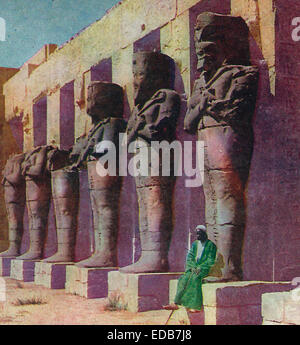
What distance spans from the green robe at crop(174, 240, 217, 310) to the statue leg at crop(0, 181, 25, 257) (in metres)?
7.37

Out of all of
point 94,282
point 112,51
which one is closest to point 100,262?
point 94,282

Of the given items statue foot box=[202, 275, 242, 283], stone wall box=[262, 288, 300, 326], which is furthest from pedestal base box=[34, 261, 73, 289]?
stone wall box=[262, 288, 300, 326]

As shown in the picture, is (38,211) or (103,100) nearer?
(103,100)

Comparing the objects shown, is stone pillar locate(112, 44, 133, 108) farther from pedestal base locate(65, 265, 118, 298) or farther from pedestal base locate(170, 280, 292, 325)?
pedestal base locate(170, 280, 292, 325)

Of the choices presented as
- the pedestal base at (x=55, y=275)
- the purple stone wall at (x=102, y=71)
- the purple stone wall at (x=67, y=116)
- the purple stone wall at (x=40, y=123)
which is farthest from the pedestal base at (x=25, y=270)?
the purple stone wall at (x=102, y=71)

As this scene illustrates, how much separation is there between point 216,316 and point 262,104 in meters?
2.40

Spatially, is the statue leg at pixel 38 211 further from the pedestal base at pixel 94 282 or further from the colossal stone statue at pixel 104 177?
the pedestal base at pixel 94 282

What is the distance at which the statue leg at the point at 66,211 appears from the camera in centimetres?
1093

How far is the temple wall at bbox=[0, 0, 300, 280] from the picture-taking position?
7383 mm

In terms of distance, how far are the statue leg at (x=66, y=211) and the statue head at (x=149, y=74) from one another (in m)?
2.74

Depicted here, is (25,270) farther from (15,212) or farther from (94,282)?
(94,282)

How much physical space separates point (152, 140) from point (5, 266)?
614cm

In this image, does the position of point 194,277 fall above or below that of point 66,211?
below

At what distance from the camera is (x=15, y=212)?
44.0 ft
